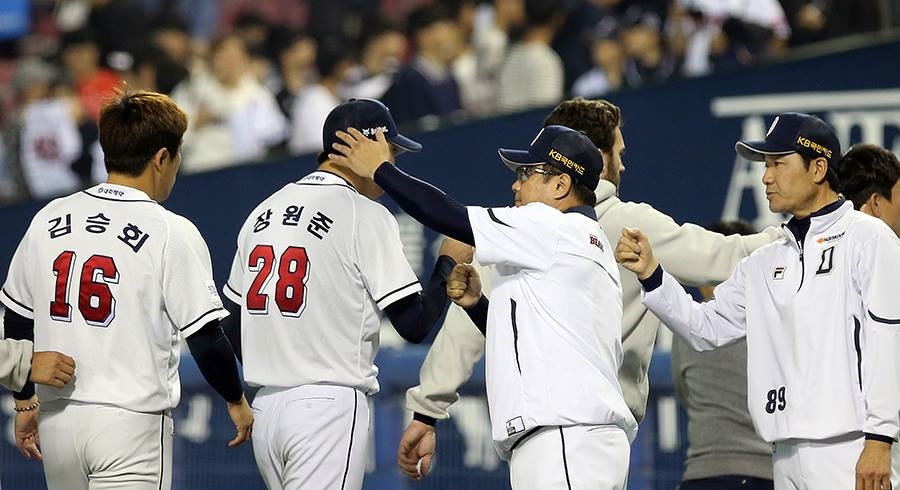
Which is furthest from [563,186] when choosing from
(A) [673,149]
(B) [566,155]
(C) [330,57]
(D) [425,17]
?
(C) [330,57]

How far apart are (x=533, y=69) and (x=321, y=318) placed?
6250mm

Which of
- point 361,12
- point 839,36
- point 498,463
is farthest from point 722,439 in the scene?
point 361,12

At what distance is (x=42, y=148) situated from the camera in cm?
1212

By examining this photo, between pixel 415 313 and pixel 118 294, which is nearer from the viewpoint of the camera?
pixel 118 294

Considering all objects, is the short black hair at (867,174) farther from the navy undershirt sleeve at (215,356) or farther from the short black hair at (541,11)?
the short black hair at (541,11)

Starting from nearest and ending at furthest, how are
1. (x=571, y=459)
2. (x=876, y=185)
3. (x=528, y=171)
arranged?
(x=571, y=459), (x=528, y=171), (x=876, y=185)

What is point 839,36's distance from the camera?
999cm

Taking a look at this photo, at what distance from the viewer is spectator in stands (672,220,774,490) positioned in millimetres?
5828

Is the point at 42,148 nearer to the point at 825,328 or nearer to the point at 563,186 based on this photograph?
the point at 563,186

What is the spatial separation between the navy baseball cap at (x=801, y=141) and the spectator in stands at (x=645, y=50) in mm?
5582

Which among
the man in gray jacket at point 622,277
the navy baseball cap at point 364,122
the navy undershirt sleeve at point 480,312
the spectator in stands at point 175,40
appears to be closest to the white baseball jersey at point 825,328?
the man in gray jacket at point 622,277

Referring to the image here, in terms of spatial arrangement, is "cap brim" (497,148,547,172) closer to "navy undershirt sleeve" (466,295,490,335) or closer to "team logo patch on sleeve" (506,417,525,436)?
"navy undershirt sleeve" (466,295,490,335)

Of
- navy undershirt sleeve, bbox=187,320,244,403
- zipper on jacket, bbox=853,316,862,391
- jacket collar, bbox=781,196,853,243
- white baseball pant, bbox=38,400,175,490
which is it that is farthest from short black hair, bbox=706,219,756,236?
white baseball pant, bbox=38,400,175,490

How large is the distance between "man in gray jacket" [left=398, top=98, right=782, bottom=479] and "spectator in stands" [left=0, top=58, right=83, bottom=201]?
20.8ft
